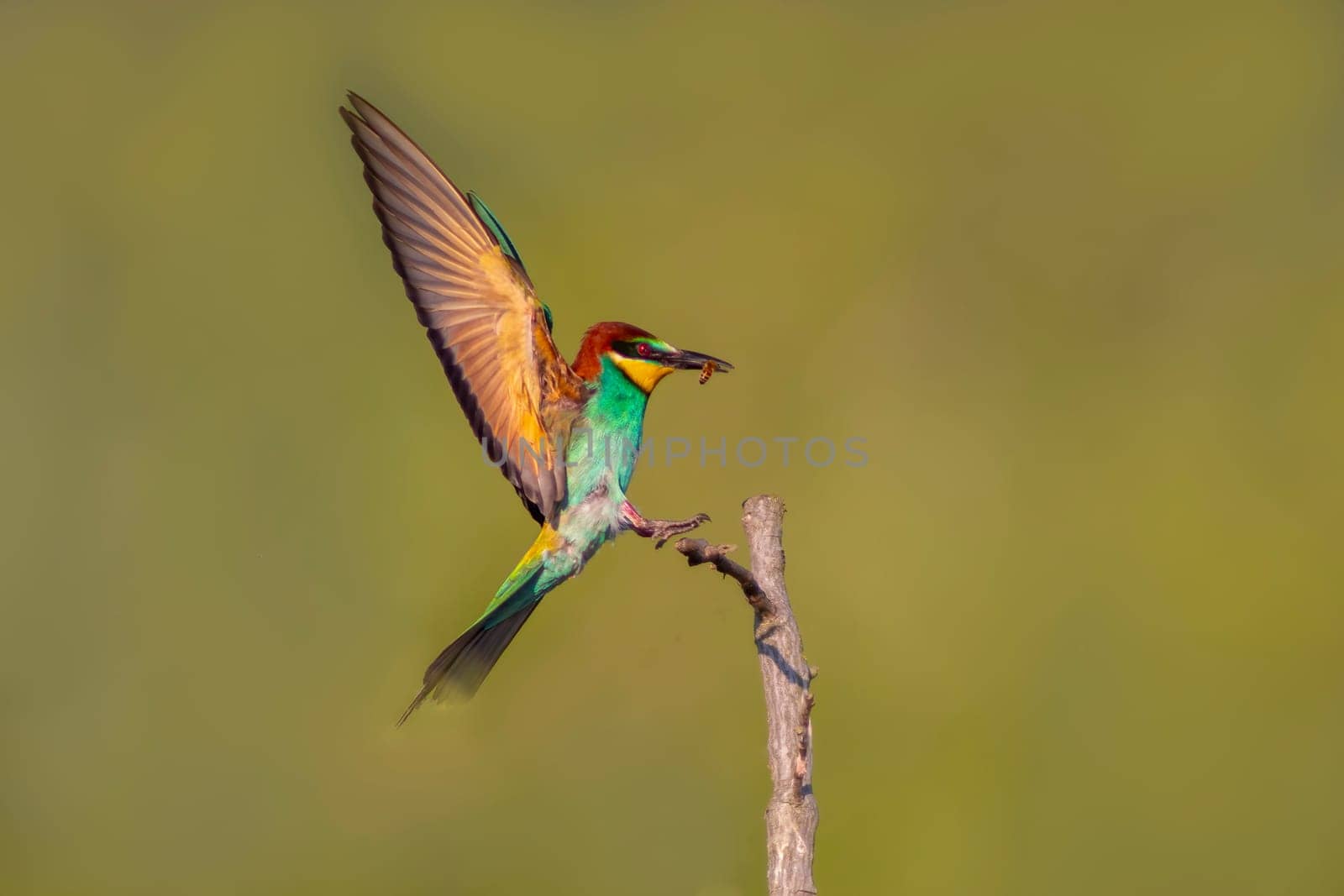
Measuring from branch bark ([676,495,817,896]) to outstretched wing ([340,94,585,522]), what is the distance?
1.50 ft

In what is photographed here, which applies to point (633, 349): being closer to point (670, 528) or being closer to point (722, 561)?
point (670, 528)

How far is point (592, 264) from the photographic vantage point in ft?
12.5

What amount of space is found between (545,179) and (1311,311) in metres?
2.49

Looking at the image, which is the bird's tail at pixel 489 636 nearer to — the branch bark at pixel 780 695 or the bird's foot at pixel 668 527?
the bird's foot at pixel 668 527

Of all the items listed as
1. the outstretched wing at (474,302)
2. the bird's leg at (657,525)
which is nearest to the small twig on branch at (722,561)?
the bird's leg at (657,525)

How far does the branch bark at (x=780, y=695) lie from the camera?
1.50 m

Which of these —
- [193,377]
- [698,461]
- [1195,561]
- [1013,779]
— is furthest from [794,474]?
[193,377]

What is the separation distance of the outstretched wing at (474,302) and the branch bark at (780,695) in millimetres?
458

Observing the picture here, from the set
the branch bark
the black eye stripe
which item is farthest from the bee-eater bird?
the branch bark

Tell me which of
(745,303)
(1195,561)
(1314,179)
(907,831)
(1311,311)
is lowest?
(907,831)

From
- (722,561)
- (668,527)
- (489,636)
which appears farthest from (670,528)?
(489,636)

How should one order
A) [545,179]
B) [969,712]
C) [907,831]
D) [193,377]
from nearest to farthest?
1. [907,831]
2. [969,712]
3. [193,377]
4. [545,179]

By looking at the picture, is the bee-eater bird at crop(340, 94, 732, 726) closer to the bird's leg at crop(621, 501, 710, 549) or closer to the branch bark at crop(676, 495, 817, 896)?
the bird's leg at crop(621, 501, 710, 549)

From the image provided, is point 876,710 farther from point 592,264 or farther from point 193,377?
point 193,377
